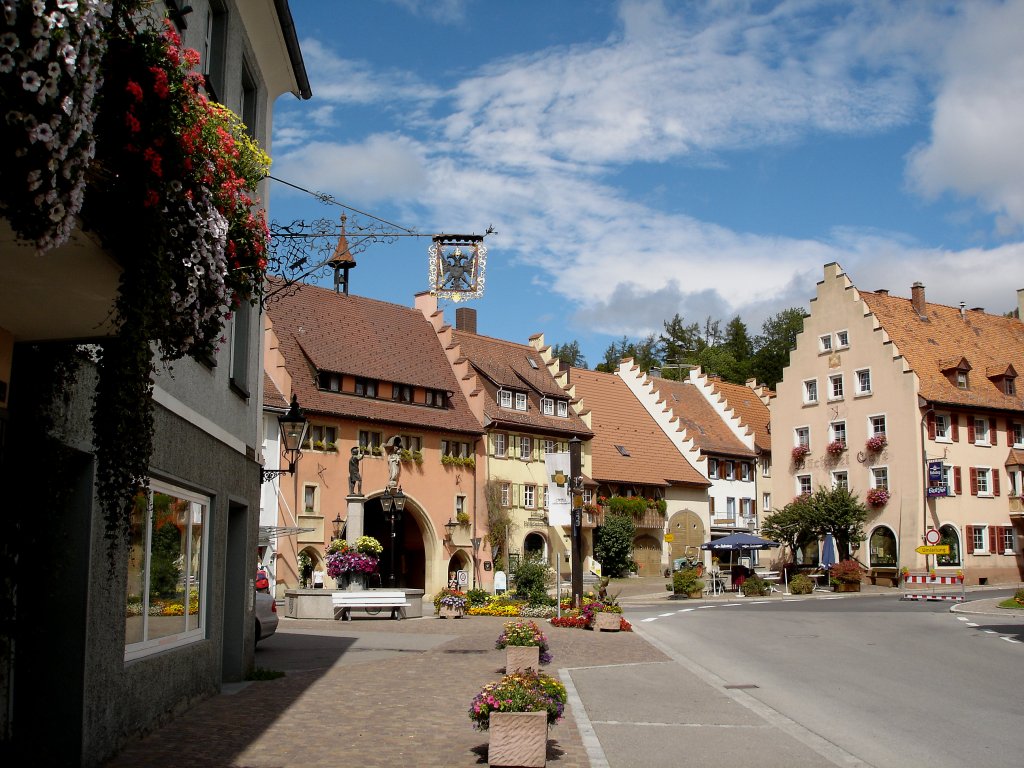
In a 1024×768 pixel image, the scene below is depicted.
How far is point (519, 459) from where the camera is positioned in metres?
55.9

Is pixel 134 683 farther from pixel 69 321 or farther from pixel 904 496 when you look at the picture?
pixel 904 496

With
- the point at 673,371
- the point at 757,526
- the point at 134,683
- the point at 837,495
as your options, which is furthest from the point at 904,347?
the point at 134,683

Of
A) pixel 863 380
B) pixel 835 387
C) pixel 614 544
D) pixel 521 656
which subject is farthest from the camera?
pixel 835 387

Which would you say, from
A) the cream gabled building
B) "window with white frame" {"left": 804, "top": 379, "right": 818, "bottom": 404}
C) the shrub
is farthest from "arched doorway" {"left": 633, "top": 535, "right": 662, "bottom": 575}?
the shrub

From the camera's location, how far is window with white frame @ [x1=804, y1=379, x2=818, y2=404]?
62.0 m

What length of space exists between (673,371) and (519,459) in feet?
172

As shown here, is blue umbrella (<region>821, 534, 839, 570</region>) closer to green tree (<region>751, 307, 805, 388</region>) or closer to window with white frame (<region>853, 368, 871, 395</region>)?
window with white frame (<region>853, 368, 871, 395</region>)

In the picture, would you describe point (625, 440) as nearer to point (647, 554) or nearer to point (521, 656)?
point (647, 554)

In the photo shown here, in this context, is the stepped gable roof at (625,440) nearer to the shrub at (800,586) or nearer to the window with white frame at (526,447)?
the window with white frame at (526,447)

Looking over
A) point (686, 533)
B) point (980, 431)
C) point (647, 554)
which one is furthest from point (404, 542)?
point (980, 431)

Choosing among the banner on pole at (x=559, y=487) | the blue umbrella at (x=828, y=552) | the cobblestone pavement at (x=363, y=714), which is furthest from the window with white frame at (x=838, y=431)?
the cobblestone pavement at (x=363, y=714)

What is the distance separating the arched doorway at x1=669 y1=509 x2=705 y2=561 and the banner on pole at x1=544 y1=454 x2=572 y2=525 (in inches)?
1557

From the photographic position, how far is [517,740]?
28.2 ft

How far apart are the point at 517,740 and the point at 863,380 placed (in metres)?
54.0
